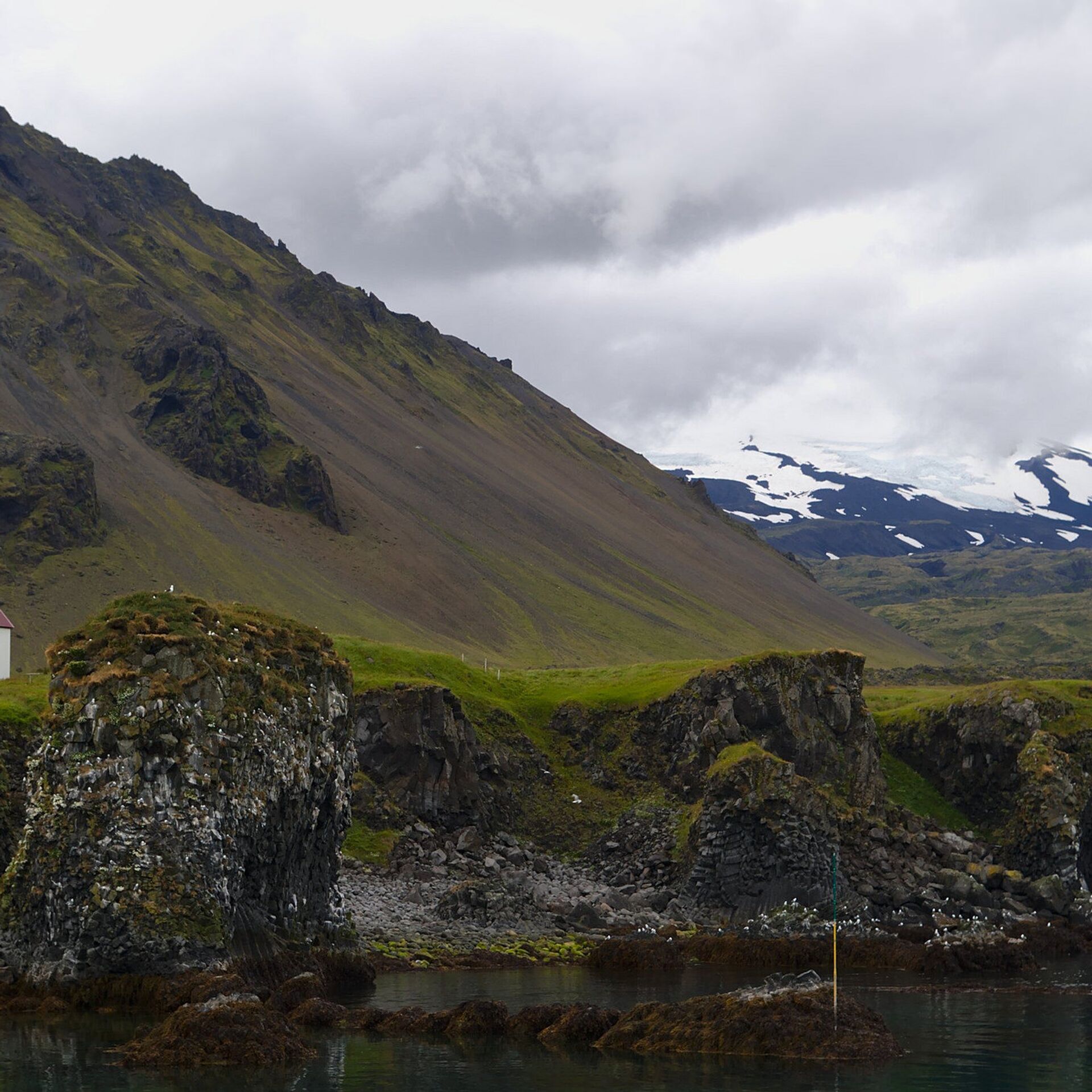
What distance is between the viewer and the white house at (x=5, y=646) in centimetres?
8500

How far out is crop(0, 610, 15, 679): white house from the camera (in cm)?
8500

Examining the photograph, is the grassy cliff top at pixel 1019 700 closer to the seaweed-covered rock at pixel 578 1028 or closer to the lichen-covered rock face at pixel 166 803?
the lichen-covered rock face at pixel 166 803

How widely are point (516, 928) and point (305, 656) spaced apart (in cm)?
1938

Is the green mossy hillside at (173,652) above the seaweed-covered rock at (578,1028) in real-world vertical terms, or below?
above

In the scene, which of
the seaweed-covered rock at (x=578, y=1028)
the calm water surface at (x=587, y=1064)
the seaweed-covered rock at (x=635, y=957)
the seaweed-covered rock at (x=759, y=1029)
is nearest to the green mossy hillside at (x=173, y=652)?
the calm water surface at (x=587, y=1064)

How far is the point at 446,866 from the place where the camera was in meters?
81.8

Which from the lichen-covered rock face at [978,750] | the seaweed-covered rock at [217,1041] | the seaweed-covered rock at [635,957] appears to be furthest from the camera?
the lichen-covered rock face at [978,750]

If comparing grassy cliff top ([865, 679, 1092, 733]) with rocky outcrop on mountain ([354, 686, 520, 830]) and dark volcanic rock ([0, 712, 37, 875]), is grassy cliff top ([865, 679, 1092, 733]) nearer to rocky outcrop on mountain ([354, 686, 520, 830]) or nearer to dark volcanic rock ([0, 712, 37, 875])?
rocky outcrop on mountain ([354, 686, 520, 830])

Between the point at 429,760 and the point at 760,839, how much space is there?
2432 cm

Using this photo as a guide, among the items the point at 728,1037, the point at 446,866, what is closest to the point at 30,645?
the point at 446,866

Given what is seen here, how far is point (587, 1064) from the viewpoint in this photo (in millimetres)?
44938

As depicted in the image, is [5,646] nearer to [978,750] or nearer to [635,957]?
[635,957]

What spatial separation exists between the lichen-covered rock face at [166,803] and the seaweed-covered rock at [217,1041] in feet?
18.8

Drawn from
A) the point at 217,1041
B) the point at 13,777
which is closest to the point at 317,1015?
the point at 217,1041
